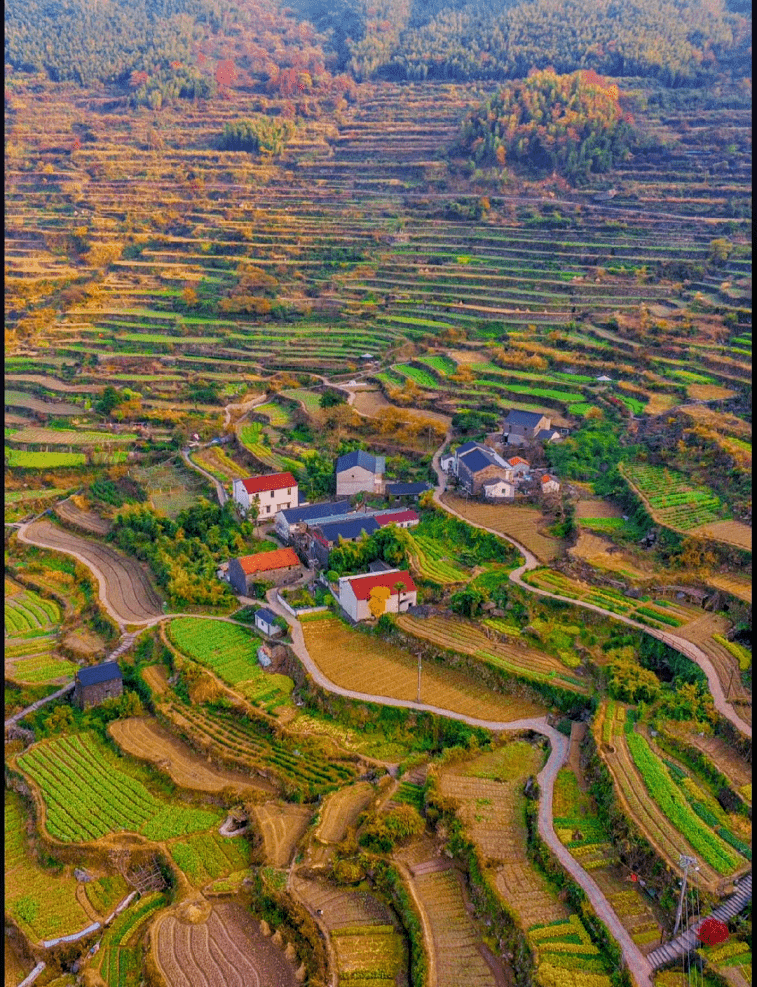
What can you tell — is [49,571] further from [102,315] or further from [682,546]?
[102,315]

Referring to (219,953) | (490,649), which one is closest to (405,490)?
(490,649)

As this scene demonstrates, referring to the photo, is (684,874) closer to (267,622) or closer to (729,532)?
(729,532)

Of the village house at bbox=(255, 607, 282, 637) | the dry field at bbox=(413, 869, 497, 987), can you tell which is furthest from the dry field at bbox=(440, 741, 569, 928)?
the village house at bbox=(255, 607, 282, 637)

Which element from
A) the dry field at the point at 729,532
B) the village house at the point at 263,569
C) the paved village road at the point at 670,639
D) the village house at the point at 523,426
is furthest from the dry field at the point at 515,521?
the village house at the point at 263,569

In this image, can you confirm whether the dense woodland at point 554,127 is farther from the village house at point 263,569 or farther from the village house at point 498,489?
the village house at point 263,569


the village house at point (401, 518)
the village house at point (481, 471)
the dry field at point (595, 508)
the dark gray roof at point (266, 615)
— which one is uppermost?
the village house at point (481, 471)

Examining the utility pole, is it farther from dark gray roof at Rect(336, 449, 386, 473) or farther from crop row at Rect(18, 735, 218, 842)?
dark gray roof at Rect(336, 449, 386, 473)

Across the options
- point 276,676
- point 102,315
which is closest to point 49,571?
point 276,676
